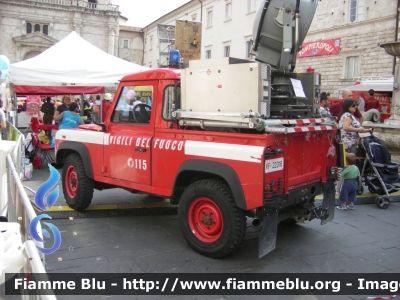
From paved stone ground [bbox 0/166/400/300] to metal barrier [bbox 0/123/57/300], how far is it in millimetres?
830

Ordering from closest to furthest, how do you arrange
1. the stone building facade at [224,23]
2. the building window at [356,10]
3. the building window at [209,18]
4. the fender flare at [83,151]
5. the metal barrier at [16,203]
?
the metal barrier at [16,203] → the fender flare at [83,151] → the building window at [356,10] → the stone building facade at [224,23] → the building window at [209,18]

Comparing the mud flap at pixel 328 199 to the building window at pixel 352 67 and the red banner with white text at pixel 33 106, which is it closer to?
the red banner with white text at pixel 33 106

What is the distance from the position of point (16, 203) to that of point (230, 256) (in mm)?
2290

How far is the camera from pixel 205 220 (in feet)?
13.4

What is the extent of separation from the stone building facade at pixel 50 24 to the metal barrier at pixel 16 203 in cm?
4623

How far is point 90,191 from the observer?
560 cm

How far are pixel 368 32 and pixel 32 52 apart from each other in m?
42.0

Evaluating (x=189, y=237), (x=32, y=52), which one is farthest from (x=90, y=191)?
(x=32, y=52)

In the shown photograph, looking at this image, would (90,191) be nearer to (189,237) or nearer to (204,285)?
(189,237)

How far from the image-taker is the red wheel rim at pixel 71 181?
583 cm

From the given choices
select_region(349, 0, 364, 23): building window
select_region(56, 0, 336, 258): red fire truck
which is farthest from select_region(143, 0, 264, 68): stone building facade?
select_region(56, 0, 336, 258): red fire truck

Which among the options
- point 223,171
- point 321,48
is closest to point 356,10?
point 321,48

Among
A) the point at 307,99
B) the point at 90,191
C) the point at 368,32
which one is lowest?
the point at 90,191

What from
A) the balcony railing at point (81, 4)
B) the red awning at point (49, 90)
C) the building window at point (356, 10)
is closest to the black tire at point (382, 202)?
the red awning at point (49, 90)
